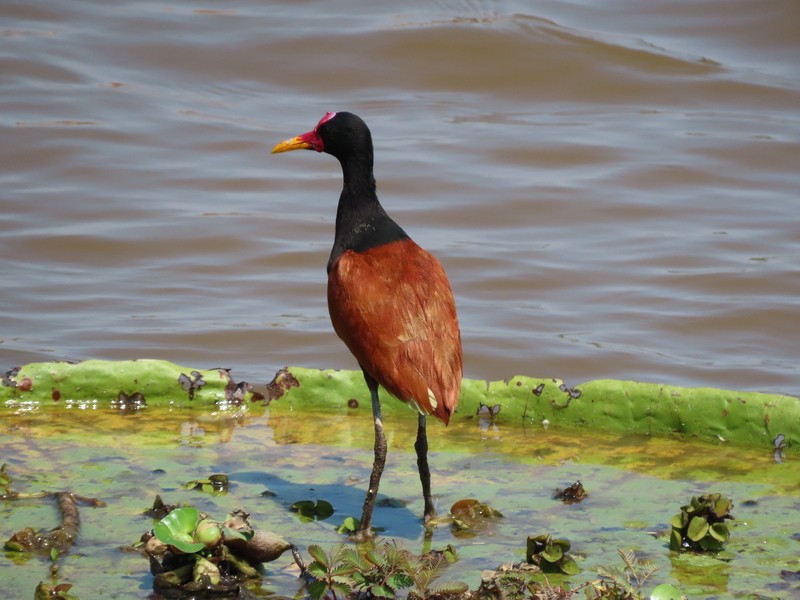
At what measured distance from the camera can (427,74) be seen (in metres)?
14.1

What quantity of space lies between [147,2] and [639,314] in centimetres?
950

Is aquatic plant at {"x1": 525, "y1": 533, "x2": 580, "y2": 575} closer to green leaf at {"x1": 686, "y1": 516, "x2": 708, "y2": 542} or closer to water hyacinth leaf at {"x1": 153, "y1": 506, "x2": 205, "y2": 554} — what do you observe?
green leaf at {"x1": 686, "y1": 516, "x2": 708, "y2": 542}

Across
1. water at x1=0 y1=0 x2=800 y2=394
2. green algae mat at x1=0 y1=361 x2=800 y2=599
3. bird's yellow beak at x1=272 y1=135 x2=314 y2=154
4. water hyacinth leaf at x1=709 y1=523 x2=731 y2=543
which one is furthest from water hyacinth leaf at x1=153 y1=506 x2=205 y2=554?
water at x1=0 y1=0 x2=800 y2=394

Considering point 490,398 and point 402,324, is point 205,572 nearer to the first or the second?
point 402,324

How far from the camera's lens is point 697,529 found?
13.4 feet

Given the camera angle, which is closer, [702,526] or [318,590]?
[318,590]

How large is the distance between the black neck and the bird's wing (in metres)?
0.16

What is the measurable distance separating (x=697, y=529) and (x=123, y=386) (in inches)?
111

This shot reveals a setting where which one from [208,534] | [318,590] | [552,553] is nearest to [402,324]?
[552,553]

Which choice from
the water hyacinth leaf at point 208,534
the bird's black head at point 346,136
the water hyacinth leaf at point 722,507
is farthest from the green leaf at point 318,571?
the bird's black head at point 346,136

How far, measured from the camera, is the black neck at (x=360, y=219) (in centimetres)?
519

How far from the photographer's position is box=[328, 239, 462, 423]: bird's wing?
4598 mm

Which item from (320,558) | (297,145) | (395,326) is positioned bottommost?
(320,558)

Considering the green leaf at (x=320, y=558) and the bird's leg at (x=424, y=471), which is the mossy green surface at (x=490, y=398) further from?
the green leaf at (x=320, y=558)
